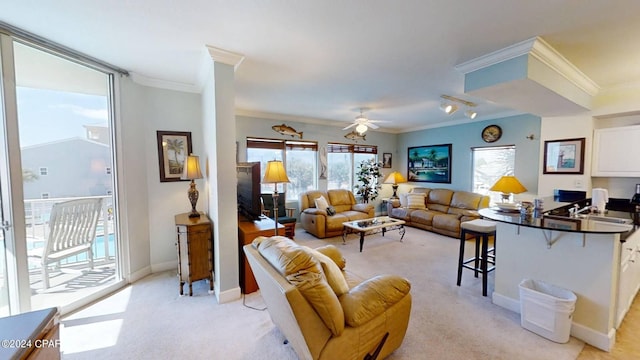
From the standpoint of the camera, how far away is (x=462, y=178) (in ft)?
19.4

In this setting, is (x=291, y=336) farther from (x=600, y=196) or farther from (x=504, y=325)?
(x=600, y=196)

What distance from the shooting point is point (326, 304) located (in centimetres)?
139

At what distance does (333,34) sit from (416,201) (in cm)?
488

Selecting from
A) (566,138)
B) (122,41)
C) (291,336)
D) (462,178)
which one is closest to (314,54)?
(122,41)

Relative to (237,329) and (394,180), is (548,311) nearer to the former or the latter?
(237,329)

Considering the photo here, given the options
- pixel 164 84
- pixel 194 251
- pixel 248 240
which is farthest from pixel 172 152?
pixel 248 240

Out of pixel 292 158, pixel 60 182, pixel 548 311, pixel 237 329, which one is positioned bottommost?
pixel 237 329

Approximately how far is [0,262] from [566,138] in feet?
21.2

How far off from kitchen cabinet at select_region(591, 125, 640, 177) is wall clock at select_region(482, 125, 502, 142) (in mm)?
1792

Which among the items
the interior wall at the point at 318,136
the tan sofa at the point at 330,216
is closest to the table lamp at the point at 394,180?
the interior wall at the point at 318,136

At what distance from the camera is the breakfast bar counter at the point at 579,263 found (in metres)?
1.99

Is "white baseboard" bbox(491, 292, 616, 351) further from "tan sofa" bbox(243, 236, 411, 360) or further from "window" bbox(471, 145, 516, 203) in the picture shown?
"window" bbox(471, 145, 516, 203)

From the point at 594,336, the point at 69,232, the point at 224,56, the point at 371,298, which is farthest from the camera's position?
the point at 69,232

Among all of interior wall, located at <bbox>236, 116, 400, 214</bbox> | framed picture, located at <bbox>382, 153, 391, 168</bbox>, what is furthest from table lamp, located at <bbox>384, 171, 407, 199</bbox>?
framed picture, located at <bbox>382, 153, 391, 168</bbox>
